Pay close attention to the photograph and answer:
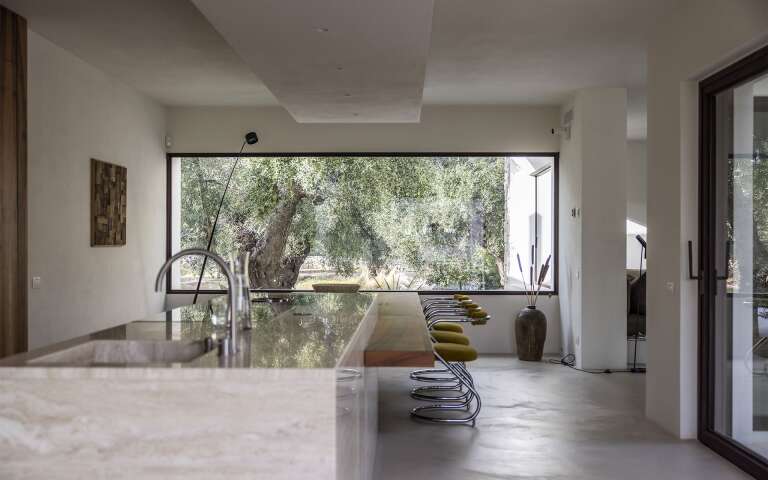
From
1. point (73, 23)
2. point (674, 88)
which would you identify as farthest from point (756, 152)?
point (73, 23)

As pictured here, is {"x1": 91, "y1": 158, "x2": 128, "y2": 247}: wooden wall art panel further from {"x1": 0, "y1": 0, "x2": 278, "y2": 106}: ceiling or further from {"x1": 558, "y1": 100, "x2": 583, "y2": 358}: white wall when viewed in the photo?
{"x1": 558, "y1": 100, "x2": 583, "y2": 358}: white wall

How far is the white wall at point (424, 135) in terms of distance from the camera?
323 inches

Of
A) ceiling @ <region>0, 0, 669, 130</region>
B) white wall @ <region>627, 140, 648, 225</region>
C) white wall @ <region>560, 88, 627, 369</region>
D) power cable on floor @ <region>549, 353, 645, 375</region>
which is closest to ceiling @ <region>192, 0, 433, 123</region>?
ceiling @ <region>0, 0, 669, 130</region>

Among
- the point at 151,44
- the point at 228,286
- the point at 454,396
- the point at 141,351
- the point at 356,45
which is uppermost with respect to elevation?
the point at 151,44

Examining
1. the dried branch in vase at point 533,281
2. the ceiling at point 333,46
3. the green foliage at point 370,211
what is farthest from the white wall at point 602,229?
the ceiling at point 333,46

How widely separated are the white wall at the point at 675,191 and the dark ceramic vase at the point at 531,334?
8.34 ft

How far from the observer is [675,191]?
4.61 m

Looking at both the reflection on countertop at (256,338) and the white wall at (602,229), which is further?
the white wall at (602,229)

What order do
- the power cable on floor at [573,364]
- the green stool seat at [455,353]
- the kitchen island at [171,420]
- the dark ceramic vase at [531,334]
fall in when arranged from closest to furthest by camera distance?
the kitchen island at [171,420] < the green stool seat at [455,353] < the power cable on floor at [573,364] < the dark ceramic vase at [531,334]

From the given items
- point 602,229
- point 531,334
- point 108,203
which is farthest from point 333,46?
point 531,334

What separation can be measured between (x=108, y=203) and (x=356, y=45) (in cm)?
341

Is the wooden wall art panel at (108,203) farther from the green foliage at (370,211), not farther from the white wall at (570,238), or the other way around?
the white wall at (570,238)

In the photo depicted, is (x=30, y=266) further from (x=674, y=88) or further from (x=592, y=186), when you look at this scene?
(x=592, y=186)

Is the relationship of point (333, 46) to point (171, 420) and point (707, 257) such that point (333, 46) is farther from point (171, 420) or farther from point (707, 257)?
point (171, 420)
